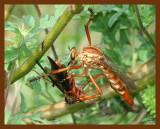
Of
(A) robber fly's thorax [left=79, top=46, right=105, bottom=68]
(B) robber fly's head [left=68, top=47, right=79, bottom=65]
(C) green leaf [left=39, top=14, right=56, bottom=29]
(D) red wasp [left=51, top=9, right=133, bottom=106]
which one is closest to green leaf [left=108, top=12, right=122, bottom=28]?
(D) red wasp [left=51, top=9, right=133, bottom=106]

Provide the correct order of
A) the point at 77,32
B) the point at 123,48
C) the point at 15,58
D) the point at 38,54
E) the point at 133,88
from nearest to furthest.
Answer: the point at 38,54
the point at 15,58
the point at 133,88
the point at 123,48
the point at 77,32

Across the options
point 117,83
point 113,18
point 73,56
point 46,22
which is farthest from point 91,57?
point 113,18

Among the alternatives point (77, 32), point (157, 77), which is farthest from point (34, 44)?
point (77, 32)

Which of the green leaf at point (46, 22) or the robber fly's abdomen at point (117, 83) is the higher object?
the green leaf at point (46, 22)

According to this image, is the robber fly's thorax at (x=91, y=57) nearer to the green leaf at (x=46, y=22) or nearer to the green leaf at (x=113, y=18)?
the green leaf at (x=46, y=22)

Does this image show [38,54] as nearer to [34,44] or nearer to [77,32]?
[34,44]

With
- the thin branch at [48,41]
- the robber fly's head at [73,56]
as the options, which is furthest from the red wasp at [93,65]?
the thin branch at [48,41]
